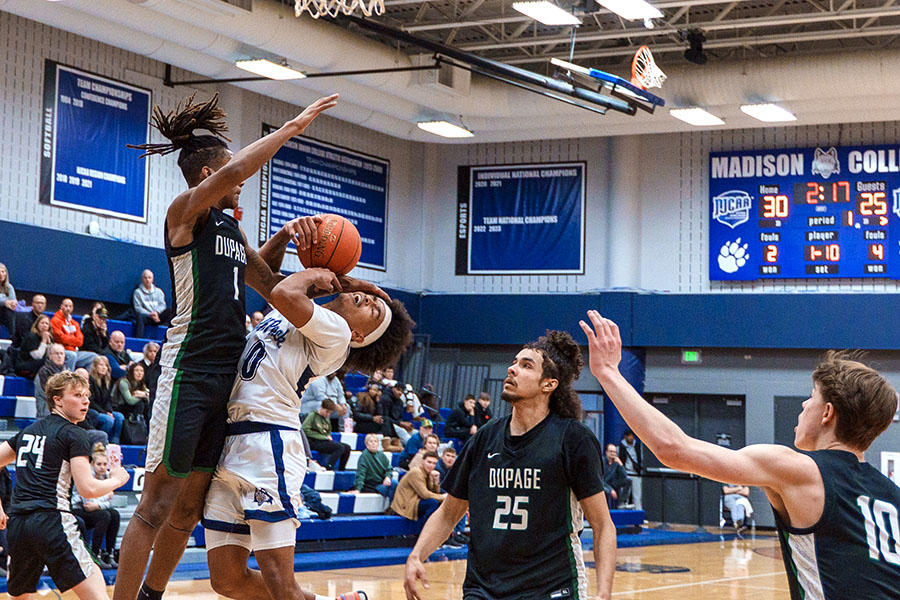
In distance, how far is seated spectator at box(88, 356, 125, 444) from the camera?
438 inches

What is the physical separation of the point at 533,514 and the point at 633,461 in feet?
50.4

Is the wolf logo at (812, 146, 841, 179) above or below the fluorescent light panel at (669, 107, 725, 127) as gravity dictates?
A: below

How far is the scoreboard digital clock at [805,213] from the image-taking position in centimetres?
1791

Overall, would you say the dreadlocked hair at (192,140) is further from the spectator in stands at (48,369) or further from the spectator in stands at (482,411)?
the spectator in stands at (482,411)

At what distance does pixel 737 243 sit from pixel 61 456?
14968 millimetres

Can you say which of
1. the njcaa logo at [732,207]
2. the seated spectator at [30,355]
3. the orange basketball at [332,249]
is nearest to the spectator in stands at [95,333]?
the seated spectator at [30,355]

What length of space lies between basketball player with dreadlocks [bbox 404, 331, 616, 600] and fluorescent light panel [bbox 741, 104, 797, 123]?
519 inches

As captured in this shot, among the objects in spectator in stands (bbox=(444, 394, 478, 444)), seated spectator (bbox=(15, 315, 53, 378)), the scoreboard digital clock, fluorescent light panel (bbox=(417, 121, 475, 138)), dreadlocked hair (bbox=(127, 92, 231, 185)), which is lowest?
spectator in stands (bbox=(444, 394, 478, 444))

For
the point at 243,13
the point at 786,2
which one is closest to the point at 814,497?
the point at 243,13

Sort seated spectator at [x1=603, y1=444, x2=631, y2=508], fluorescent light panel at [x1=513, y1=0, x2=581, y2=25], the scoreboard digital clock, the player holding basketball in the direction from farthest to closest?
1. the scoreboard digital clock
2. seated spectator at [x1=603, y1=444, x2=631, y2=508]
3. fluorescent light panel at [x1=513, y1=0, x2=581, y2=25]
4. the player holding basketball

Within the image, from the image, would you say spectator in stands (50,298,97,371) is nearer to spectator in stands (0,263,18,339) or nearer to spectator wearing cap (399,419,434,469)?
spectator in stands (0,263,18,339)

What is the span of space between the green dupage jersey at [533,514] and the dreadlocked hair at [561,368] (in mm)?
129

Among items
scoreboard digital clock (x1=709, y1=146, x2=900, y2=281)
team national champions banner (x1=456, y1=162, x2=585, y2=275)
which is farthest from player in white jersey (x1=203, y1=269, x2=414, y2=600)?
team national champions banner (x1=456, y1=162, x2=585, y2=275)

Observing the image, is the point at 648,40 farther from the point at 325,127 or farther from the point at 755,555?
the point at 755,555
